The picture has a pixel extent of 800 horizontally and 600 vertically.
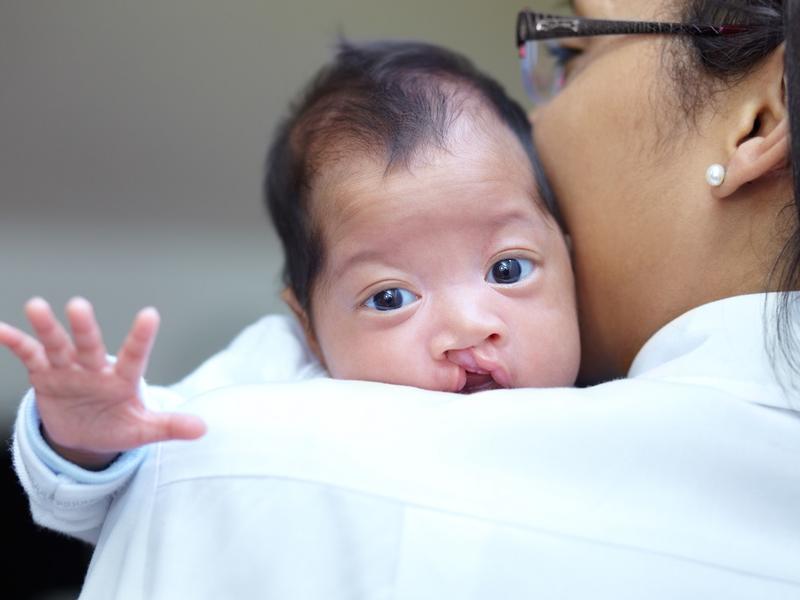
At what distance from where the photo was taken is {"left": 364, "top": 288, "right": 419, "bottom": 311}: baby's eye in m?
0.98

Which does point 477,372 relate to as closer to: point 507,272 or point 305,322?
point 507,272

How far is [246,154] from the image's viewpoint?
2.37 metres

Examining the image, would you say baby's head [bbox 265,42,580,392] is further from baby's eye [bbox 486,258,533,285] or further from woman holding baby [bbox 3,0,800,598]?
woman holding baby [bbox 3,0,800,598]

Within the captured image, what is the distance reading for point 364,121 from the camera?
1043 millimetres

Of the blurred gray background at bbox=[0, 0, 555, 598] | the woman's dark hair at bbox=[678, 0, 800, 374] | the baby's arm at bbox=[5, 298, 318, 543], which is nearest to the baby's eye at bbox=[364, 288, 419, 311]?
the baby's arm at bbox=[5, 298, 318, 543]

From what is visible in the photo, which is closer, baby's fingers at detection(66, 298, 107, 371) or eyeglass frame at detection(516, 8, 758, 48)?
baby's fingers at detection(66, 298, 107, 371)

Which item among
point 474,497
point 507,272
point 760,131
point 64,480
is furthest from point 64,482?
point 760,131

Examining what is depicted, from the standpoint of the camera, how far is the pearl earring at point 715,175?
0.90 meters

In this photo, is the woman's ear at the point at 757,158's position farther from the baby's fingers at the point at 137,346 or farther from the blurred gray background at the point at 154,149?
the blurred gray background at the point at 154,149

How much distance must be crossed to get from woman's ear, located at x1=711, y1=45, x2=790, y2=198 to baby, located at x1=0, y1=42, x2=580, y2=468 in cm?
22

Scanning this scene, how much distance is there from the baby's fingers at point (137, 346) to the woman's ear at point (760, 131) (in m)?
0.56

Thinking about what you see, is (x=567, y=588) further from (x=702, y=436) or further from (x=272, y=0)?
(x=272, y=0)

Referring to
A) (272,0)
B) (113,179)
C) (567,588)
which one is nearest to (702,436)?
(567,588)

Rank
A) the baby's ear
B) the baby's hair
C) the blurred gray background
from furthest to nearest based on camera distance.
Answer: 1. the blurred gray background
2. the baby's ear
3. the baby's hair
